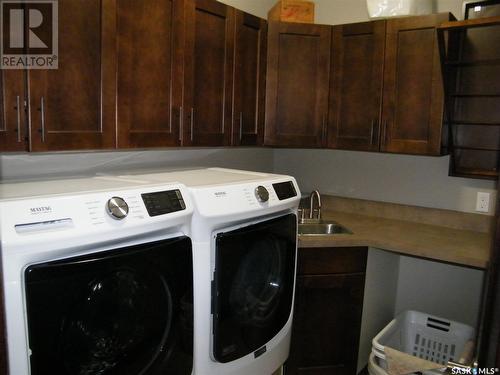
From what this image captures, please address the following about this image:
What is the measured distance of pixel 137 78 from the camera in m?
1.88

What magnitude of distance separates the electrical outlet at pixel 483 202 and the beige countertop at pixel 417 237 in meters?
0.06

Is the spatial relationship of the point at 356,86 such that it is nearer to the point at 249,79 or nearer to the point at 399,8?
the point at 399,8

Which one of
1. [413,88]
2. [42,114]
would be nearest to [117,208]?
[42,114]

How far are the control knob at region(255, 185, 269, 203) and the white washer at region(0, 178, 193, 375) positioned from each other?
32 centimetres

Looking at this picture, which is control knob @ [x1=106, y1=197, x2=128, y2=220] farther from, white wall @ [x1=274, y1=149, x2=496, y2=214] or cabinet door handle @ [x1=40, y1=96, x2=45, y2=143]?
white wall @ [x1=274, y1=149, x2=496, y2=214]

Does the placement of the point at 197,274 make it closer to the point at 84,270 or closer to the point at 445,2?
the point at 84,270

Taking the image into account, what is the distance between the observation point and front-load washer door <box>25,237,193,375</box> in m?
1.18

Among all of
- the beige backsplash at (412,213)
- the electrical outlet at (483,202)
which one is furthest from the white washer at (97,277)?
the electrical outlet at (483,202)

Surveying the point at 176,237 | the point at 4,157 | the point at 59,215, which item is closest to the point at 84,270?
the point at 59,215

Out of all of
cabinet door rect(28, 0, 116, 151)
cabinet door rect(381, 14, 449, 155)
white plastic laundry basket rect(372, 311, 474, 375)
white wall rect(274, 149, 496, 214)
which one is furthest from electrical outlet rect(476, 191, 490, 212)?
cabinet door rect(28, 0, 116, 151)

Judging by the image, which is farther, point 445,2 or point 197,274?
point 445,2

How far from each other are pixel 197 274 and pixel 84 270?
0.45 meters

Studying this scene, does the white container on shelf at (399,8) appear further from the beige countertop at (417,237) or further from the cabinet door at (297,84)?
the beige countertop at (417,237)

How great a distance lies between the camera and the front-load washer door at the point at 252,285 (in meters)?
1.69
